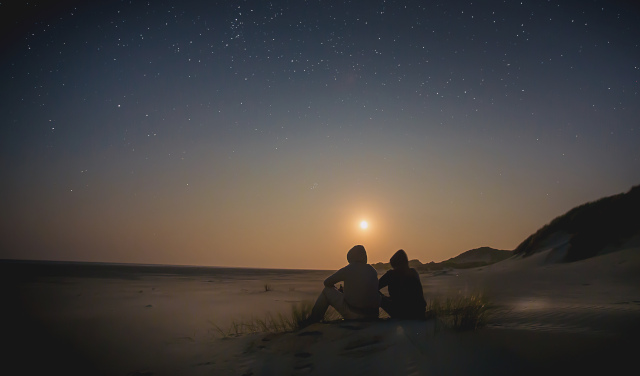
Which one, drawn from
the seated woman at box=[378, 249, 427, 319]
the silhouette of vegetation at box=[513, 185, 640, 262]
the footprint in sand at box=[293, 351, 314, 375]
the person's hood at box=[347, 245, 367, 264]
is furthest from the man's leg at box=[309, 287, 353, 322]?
the silhouette of vegetation at box=[513, 185, 640, 262]

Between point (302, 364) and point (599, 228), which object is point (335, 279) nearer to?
point (302, 364)

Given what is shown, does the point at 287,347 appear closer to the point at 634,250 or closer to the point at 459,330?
the point at 459,330

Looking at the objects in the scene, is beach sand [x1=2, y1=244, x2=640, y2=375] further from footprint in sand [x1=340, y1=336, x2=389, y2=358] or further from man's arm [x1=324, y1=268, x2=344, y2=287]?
man's arm [x1=324, y1=268, x2=344, y2=287]

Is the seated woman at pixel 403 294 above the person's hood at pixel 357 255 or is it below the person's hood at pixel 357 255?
below

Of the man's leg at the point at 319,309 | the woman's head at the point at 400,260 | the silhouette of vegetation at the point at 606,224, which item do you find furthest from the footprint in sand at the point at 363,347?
the silhouette of vegetation at the point at 606,224

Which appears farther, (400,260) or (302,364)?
(400,260)

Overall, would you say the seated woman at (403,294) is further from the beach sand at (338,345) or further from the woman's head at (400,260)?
the beach sand at (338,345)

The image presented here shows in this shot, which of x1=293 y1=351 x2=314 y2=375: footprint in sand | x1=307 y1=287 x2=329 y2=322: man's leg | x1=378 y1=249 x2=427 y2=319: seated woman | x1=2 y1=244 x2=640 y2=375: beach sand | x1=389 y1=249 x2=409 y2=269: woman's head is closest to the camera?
x1=2 y1=244 x2=640 y2=375: beach sand

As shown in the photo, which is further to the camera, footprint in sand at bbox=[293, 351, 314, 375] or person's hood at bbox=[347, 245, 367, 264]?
person's hood at bbox=[347, 245, 367, 264]

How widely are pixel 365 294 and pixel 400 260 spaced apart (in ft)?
3.10

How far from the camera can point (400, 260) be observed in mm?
5992

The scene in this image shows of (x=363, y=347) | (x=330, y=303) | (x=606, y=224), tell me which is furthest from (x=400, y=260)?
(x=606, y=224)

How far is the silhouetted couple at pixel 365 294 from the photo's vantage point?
5.45m

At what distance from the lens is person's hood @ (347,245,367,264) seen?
5602 mm
